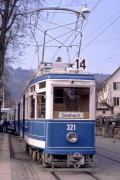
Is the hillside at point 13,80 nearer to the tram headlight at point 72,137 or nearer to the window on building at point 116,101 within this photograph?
the window on building at point 116,101

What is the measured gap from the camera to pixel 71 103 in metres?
11.1

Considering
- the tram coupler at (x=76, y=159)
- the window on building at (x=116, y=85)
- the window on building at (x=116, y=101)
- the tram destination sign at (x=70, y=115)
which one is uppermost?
the window on building at (x=116, y=85)

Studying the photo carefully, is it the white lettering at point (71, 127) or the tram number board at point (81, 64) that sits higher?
the tram number board at point (81, 64)

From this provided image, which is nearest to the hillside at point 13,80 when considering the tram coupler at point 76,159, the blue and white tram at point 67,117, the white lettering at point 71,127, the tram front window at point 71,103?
the blue and white tram at point 67,117

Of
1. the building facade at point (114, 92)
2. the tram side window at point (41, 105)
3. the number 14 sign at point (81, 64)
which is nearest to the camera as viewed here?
the tram side window at point (41, 105)

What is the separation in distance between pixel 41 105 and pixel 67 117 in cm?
110

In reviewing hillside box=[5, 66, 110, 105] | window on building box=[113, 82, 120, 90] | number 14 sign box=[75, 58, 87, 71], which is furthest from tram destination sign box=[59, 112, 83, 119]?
window on building box=[113, 82, 120, 90]

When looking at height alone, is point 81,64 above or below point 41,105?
above

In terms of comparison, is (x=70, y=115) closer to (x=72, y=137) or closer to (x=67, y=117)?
(x=67, y=117)

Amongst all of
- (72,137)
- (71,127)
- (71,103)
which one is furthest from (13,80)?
(72,137)

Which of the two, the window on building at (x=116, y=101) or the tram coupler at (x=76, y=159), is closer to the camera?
the tram coupler at (x=76, y=159)

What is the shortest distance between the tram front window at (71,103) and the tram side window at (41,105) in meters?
0.49

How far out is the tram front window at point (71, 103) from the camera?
11.0 m

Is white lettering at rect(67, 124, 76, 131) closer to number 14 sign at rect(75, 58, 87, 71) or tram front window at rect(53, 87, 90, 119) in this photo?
tram front window at rect(53, 87, 90, 119)
